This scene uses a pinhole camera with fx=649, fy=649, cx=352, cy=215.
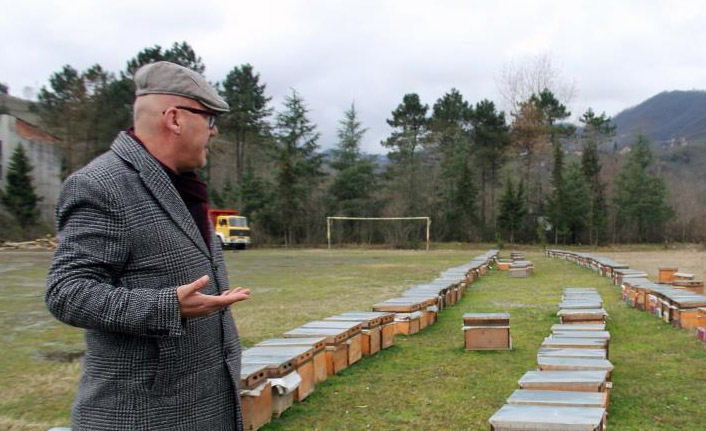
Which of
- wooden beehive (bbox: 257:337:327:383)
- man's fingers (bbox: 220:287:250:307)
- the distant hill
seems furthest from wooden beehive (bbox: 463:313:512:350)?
the distant hill

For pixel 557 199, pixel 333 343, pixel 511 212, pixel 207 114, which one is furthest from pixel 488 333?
pixel 557 199

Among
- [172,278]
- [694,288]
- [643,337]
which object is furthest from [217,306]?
[694,288]

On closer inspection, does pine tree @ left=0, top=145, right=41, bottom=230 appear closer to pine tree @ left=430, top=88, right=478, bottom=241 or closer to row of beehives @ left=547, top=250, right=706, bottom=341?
pine tree @ left=430, top=88, right=478, bottom=241

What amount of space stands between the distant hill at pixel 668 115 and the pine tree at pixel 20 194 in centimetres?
12619

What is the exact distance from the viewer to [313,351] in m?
6.56

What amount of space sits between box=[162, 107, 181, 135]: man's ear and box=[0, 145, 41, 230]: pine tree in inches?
1596

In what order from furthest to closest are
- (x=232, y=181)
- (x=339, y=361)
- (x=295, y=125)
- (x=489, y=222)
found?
(x=232, y=181) → (x=295, y=125) → (x=489, y=222) → (x=339, y=361)

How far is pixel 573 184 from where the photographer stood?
44906 millimetres

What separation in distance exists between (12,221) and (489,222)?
106 ft

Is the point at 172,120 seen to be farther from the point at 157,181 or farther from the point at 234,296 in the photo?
the point at 234,296

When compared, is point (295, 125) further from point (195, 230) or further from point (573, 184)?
point (195, 230)

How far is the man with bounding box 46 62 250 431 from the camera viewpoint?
1928 millimetres

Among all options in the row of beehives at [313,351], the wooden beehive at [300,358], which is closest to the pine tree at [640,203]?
the row of beehives at [313,351]

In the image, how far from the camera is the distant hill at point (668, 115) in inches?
5659
